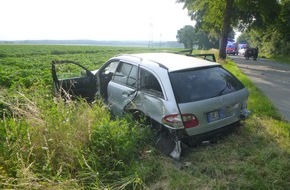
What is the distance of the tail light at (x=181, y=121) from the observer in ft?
14.4

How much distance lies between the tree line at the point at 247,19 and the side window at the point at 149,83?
18.7 m

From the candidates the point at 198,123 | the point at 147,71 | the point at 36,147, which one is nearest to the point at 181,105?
the point at 198,123

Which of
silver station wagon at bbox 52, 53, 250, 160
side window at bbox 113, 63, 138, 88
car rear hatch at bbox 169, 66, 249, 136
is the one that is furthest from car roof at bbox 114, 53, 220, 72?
side window at bbox 113, 63, 138, 88

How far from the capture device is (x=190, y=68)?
16.2ft

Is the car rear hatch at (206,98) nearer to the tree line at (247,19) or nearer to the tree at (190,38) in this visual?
the tree line at (247,19)

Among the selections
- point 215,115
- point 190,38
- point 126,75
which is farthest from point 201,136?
point 190,38

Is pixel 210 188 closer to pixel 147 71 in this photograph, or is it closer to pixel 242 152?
pixel 242 152

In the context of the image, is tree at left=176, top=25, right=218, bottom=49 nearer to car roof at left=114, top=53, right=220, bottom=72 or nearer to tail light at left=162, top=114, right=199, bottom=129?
car roof at left=114, top=53, right=220, bottom=72

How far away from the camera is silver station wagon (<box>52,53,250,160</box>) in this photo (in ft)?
14.7

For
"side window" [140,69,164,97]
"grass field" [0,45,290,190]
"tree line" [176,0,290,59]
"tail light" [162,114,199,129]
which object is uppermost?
"tree line" [176,0,290,59]

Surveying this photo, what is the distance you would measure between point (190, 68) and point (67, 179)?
2743 millimetres

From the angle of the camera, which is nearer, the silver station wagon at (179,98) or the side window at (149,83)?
the silver station wagon at (179,98)

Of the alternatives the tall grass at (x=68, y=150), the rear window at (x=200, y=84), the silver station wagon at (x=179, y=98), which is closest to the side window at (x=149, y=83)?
the silver station wagon at (x=179, y=98)

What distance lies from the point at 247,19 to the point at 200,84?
29808 mm
